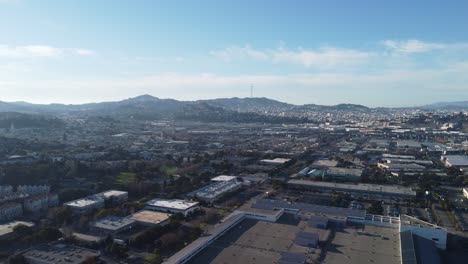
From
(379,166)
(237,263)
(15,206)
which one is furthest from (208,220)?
(379,166)

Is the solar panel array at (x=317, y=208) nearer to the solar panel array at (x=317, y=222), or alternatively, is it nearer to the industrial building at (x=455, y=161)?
the solar panel array at (x=317, y=222)

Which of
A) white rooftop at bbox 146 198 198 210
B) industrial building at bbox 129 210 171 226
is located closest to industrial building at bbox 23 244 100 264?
industrial building at bbox 129 210 171 226

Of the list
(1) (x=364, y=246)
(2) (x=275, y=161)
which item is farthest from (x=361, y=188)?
(1) (x=364, y=246)

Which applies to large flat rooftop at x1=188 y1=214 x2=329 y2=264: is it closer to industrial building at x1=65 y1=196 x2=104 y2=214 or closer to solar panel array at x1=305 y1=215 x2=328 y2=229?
solar panel array at x1=305 y1=215 x2=328 y2=229

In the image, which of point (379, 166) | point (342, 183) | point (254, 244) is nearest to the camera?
point (254, 244)

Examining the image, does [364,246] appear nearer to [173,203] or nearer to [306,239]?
[306,239]

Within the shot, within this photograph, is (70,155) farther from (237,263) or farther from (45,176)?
(237,263)
